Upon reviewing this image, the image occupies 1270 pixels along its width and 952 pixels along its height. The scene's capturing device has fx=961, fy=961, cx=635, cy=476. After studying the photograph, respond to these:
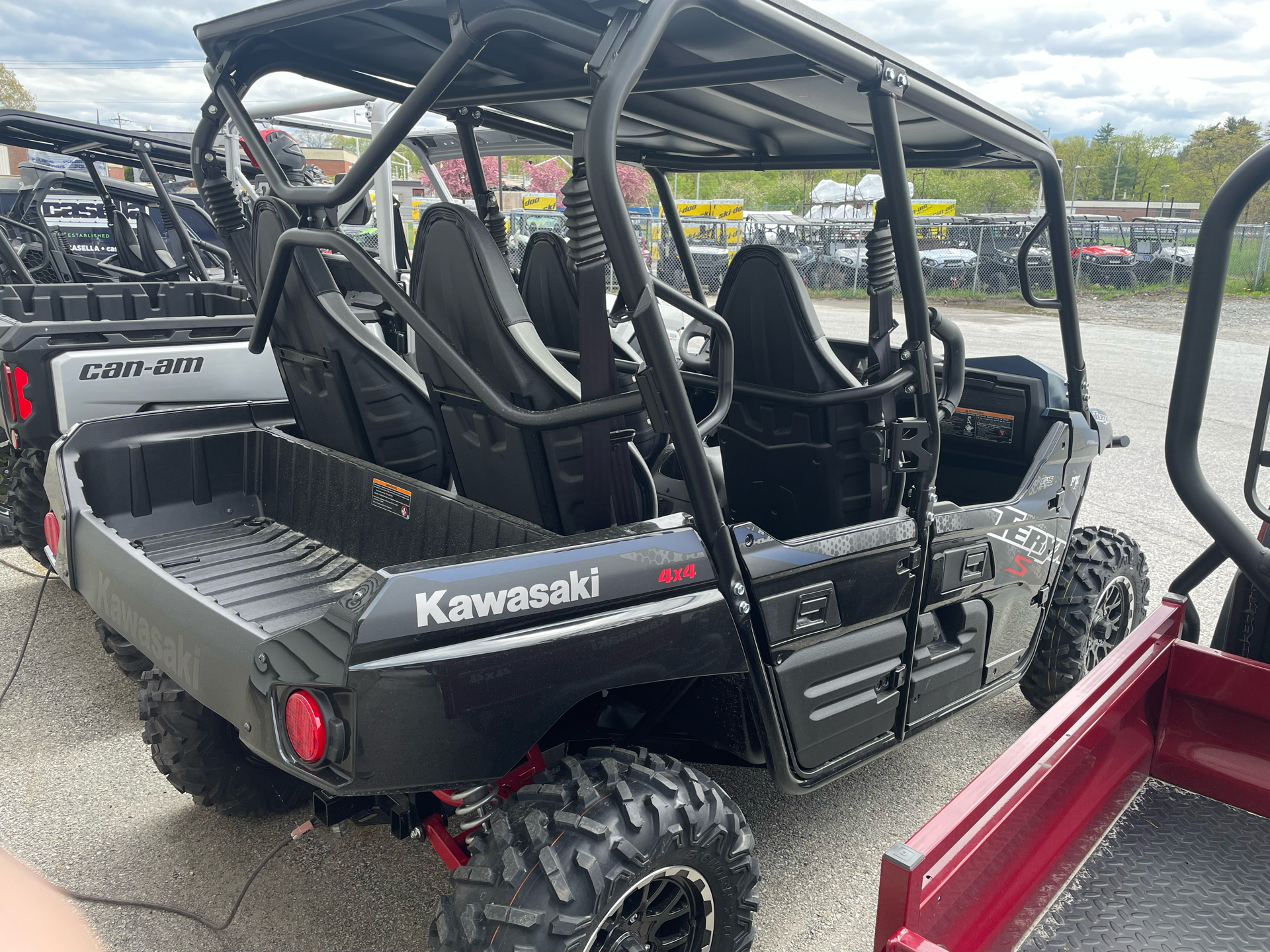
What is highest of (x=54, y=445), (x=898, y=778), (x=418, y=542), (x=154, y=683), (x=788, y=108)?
(x=788, y=108)

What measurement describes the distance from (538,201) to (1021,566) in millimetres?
28001

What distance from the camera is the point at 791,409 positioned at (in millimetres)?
2596

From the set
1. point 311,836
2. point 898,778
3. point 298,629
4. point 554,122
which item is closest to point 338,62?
point 554,122

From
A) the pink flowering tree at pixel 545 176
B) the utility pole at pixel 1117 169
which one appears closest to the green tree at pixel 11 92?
the pink flowering tree at pixel 545 176

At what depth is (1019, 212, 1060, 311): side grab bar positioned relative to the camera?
2916 mm

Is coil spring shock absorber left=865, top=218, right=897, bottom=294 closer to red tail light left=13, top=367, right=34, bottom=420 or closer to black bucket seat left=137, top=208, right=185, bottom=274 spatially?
red tail light left=13, top=367, right=34, bottom=420

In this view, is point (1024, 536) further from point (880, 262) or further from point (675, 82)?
point (675, 82)

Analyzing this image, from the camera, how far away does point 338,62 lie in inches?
100

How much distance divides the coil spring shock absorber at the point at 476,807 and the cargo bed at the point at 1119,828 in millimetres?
854

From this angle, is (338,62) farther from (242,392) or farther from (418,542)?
(242,392)

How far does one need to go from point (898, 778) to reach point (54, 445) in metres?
2.75

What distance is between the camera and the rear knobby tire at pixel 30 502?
410 cm

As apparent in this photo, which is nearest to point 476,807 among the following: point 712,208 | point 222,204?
point 222,204

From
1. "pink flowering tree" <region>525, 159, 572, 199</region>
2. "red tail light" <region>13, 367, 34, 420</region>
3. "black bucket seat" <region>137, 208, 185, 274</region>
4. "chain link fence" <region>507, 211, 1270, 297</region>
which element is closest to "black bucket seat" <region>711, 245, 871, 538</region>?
"red tail light" <region>13, 367, 34, 420</region>
